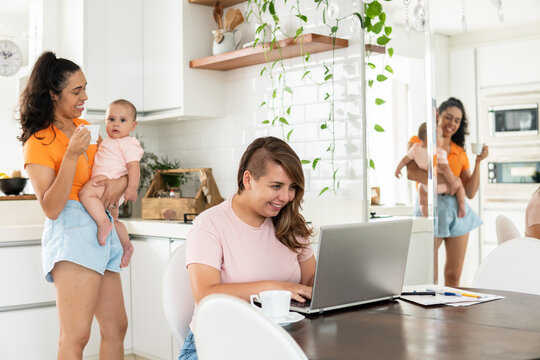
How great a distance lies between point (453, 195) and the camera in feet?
10.6

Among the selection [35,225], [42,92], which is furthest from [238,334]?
[35,225]

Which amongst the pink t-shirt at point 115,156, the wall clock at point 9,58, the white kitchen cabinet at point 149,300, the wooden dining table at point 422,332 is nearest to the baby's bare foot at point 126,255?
the pink t-shirt at point 115,156

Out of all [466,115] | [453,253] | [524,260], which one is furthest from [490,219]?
[524,260]

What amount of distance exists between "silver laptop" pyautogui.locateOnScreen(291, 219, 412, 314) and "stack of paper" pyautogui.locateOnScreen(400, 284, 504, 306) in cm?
9

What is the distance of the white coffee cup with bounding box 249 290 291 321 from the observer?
1.62 metres

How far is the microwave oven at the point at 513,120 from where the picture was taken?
118 inches

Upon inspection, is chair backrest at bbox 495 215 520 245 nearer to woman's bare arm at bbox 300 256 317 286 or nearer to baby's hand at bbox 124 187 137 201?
woman's bare arm at bbox 300 256 317 286

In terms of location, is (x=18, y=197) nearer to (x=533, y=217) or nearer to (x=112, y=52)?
(x=112, y=52)

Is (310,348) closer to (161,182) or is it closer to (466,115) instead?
(466,115)

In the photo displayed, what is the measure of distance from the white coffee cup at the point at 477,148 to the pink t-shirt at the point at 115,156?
5.16 feet

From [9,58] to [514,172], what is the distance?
120 inches

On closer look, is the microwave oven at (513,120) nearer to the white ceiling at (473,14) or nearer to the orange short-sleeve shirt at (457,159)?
the orange short-sleeve shirt at (457,159)

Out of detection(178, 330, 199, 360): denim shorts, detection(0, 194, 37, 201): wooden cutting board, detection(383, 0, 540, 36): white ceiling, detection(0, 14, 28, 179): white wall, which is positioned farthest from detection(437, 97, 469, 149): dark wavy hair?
detection(0, 14, 28, 179): white wall

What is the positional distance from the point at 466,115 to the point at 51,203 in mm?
1965
